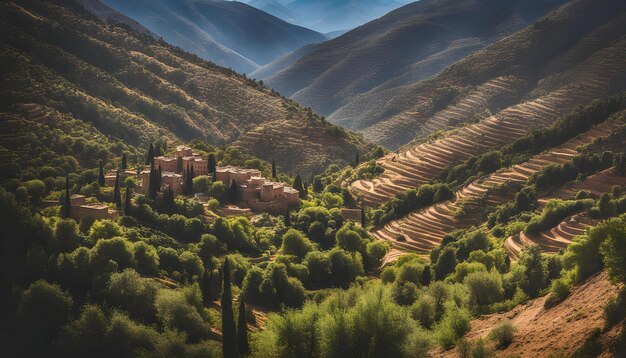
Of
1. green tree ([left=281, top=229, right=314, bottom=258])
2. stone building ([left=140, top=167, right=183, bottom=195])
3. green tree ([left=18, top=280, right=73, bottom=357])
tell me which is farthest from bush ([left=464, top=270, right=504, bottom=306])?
stone building ([left=140, top=167, right=183, bottom=195])

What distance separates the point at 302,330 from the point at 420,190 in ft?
124

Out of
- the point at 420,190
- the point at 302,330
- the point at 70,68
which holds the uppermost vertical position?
the point at 70,68

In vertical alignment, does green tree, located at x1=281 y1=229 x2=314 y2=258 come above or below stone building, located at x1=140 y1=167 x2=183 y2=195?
below

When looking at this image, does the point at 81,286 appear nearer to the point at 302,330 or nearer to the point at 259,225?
the point at 302,330

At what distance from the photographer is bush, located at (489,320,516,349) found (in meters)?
31.4

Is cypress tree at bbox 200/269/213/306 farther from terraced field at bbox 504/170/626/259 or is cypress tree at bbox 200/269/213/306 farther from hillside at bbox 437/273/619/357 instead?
terraced field at bbox 504/170/626/259

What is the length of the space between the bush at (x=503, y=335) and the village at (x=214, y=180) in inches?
1369

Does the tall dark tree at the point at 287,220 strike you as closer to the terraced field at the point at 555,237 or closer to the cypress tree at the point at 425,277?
the cypress tree at the point at 425,277

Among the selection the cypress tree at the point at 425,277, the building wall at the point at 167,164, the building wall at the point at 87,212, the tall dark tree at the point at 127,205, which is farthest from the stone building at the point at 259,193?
the cypress tree at the point at 425,277

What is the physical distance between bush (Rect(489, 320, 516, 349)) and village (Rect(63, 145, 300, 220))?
34764 millimetres

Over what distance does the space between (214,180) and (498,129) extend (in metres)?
36.7

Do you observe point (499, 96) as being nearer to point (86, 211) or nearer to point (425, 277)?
point (425, 277)

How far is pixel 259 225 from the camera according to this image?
2494 inches

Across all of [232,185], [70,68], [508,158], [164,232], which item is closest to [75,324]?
[164,232]
